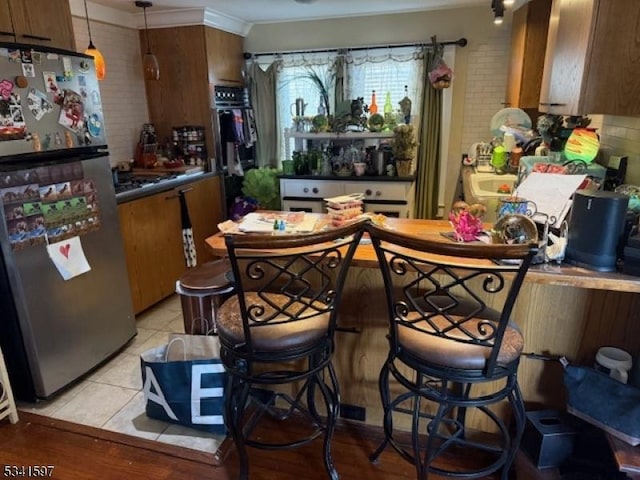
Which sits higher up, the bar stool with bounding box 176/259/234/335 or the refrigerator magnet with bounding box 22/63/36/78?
the refrigerator magnet with bounding box 22/63/36/78

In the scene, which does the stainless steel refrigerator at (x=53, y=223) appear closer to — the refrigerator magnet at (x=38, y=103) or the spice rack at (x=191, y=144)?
the refrigerator magnet at (x=38, y=103)

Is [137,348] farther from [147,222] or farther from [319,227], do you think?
[319,227]

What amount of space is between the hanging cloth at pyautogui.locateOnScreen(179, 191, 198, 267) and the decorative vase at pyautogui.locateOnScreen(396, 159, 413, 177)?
192cm

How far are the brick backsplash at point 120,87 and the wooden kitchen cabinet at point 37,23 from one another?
48.8 inches

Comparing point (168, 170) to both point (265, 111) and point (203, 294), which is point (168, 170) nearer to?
point (265, 111)

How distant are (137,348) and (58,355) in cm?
57

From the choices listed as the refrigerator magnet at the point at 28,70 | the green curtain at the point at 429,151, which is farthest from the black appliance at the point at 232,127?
the refrigerator magnet at the point at 28,70

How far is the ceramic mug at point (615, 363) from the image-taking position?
1.62 metres

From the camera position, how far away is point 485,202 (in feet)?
8.55

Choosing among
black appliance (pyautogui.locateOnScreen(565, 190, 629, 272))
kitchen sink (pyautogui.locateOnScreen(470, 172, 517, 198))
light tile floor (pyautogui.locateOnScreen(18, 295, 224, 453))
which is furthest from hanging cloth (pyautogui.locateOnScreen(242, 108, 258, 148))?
black appliance (pyautogui.locateOnScreen(565, 190, 629, 272))

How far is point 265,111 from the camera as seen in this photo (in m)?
4.75

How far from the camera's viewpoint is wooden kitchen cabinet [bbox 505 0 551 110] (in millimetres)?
3045

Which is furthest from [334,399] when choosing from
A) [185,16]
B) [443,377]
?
[185,16]

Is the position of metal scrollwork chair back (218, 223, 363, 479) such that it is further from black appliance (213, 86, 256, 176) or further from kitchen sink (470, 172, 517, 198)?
black appliance (213, 86, 256, 176)
